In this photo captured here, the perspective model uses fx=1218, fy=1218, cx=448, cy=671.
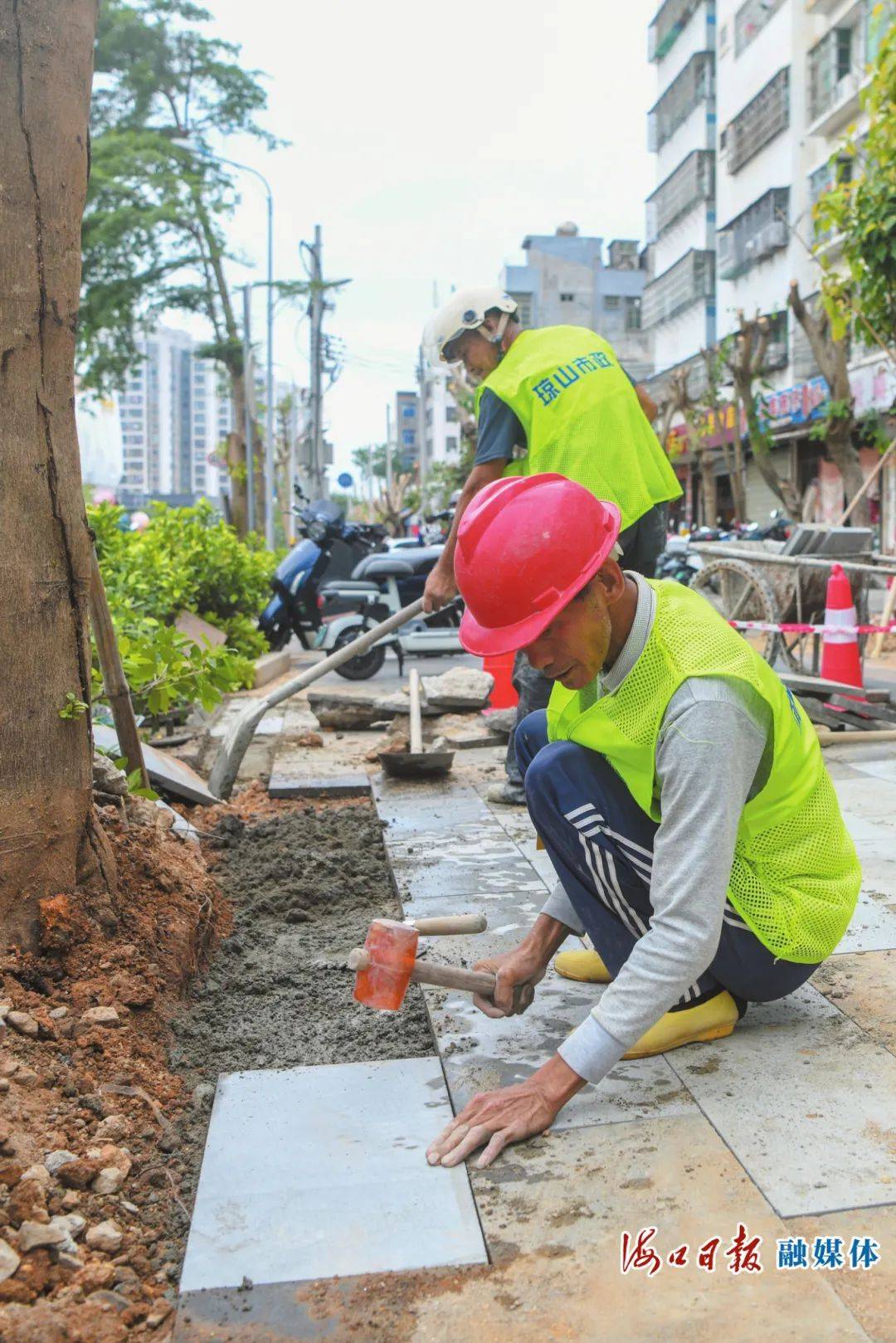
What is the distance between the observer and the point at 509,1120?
2244mm

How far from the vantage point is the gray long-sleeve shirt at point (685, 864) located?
2127mm

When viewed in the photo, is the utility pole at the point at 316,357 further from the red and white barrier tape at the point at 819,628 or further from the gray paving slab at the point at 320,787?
the gray paving slab at the point at 320,787

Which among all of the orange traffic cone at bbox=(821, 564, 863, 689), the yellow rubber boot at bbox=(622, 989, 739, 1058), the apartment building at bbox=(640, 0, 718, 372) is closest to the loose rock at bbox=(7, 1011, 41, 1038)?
the yellow rubber boot at bbox=(622, 989, 739, 1058)

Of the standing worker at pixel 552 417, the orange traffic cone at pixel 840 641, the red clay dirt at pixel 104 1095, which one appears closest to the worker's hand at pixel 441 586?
the standing worker at pixel 552 417

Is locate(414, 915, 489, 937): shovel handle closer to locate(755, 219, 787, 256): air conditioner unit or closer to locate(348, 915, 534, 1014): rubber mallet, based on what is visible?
locate(348, 915, 534, 1014): rubber mallet

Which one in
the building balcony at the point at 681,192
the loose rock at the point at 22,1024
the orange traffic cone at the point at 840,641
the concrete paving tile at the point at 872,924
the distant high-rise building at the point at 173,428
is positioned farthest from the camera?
the distant high-rise building at the point at 173,428

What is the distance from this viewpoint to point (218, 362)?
1110 inches

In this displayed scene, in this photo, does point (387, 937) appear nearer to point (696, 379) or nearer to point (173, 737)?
point (173, 737)

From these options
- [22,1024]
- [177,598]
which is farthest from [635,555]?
[177,598]

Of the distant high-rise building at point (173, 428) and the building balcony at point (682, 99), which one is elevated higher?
the building balcony at point (682, 99)

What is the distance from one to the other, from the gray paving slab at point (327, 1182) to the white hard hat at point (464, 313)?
2.79 m

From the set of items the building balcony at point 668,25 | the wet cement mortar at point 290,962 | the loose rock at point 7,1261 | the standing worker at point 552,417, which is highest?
the building balcony at point 668,25

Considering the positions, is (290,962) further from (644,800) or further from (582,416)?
(582,416)

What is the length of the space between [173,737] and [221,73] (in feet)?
73.8
